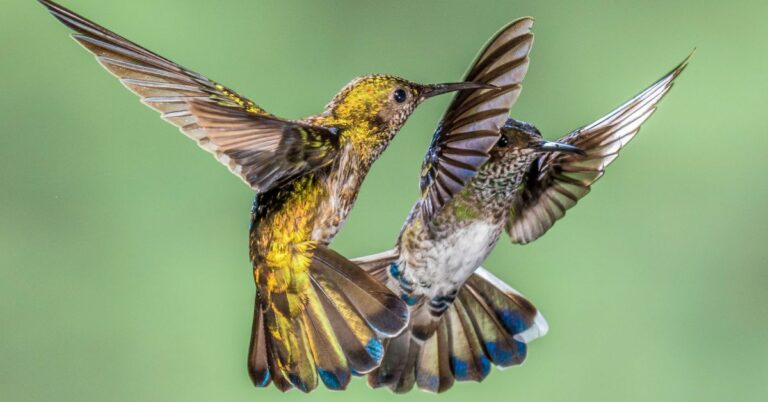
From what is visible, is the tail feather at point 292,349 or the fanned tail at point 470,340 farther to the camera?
the fanned tail at point 470,340

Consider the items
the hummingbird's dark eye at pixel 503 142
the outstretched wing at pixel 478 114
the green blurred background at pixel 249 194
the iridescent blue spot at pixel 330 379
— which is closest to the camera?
the outstretched wing at pixel 478 114

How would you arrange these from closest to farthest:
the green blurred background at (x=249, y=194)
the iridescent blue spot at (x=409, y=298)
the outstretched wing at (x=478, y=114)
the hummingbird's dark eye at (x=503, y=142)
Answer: the outstretched wing at (x=478, y=114), the hummingbird's dark eye at (x=503, y=142), the iridescent blue spot at (x=409, y=298), the green blurred background at (x=249, y=194)

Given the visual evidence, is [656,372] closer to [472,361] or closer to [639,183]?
[639,183]

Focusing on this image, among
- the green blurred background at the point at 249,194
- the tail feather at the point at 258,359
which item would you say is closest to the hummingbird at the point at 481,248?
the tail feather at the point at 258,359

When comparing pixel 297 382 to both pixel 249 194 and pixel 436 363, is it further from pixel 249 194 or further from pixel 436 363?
pixel 249 194

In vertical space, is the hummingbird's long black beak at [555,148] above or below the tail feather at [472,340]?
above

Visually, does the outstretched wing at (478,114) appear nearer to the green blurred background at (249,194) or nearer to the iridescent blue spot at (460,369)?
the iridescent blue spot at (460,369)

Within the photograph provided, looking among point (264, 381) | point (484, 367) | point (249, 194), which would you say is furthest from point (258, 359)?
point (249, 194)

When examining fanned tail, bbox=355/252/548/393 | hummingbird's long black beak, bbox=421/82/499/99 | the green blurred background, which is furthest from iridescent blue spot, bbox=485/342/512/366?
the green blurred background
